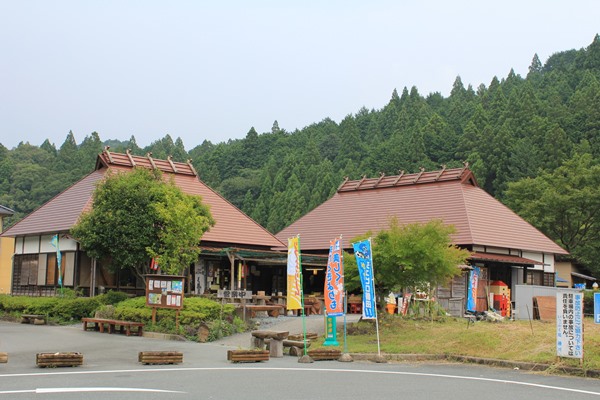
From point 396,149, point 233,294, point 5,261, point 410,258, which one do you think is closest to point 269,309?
point 233,294

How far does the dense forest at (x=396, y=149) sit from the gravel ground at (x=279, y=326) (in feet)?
101

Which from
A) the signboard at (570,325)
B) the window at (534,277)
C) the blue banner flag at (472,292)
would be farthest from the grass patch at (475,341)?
the window at (534,277)

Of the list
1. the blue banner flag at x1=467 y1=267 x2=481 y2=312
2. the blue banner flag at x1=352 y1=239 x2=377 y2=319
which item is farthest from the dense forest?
the blue banner flag at x1=352 y1=239 x2=377 y2=319

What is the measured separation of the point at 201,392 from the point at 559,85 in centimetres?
6508

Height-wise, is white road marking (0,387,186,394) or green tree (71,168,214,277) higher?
green tree (71,168,214,277)

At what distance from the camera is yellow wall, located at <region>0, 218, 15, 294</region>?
34344mm

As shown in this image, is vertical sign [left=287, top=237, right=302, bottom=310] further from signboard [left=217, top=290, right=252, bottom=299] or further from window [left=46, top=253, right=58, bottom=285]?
window [left=46, top=253, right=58, bottom=285]

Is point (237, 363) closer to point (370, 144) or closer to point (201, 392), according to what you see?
point (201, 392)

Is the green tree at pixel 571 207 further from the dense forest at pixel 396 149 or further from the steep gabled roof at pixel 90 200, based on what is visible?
the steep gabled roof at pixel 90 200

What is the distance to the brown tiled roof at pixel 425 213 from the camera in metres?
27.8

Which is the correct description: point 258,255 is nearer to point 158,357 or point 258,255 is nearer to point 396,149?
point 158,357

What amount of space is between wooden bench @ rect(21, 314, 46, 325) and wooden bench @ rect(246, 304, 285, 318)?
696cm

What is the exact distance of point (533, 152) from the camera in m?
51.3

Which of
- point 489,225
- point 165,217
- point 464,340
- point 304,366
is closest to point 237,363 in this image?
point 304,366
